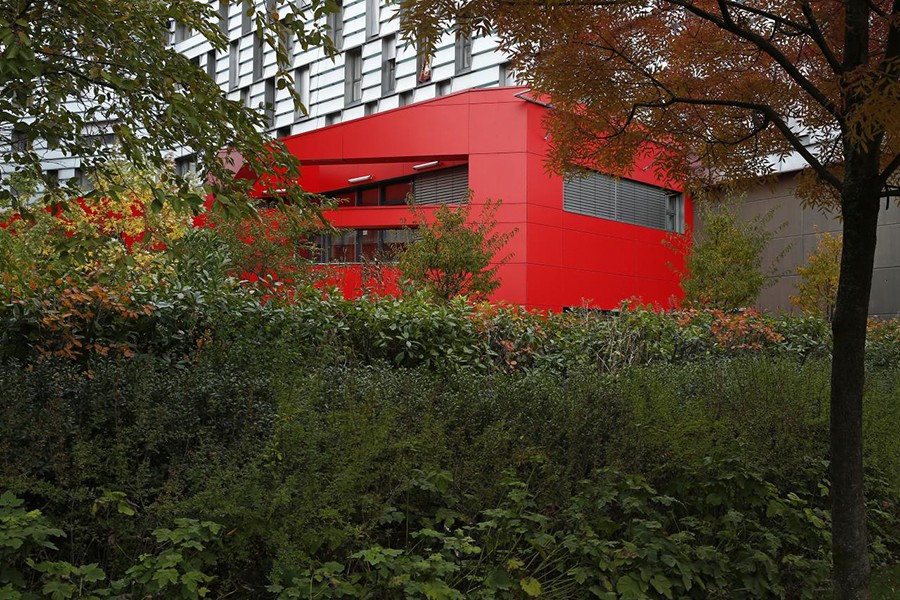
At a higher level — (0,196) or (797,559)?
(0,196)

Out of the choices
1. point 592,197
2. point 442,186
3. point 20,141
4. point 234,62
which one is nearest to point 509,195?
point 592,197

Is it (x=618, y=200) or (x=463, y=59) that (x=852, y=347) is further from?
(x=463, y=59)

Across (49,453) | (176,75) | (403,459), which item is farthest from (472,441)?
(176,75)

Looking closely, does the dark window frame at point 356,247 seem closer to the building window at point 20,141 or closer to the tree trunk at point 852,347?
the building window at point 20,141

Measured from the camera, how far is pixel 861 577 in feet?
16.9

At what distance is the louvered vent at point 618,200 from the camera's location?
31.8 meters

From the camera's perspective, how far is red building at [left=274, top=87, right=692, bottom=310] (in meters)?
30.2

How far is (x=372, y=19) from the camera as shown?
3628 centimetres

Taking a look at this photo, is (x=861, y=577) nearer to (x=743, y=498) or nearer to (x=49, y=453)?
(x=743, y=498)

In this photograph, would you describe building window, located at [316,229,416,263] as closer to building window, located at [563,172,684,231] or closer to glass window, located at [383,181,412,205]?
glass window, located at [383,181,412,205]

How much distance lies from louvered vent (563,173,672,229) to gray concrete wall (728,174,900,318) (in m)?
3.24

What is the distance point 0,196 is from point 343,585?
400 cm

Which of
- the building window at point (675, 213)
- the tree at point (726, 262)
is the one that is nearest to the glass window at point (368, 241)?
the building window at point (675, 213)

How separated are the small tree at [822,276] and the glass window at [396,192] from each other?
14272 millimetres
